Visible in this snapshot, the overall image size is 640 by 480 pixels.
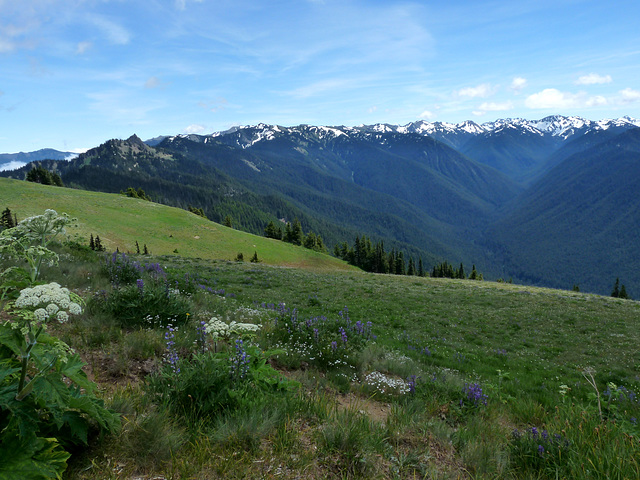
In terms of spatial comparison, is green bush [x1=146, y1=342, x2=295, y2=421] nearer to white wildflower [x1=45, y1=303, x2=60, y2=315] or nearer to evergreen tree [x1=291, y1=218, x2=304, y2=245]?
white wildflower [x1=45, y1=303, x2=60, y2=315]

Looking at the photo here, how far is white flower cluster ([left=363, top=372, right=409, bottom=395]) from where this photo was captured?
5852 mm

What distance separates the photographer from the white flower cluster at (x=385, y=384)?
585cm

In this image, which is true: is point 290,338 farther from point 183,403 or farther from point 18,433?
point 18,433

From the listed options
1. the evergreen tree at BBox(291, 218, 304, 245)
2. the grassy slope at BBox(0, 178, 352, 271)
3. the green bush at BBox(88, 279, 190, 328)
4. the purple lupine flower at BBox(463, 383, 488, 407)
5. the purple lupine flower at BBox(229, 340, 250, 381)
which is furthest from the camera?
the evergreen tree at BBox(291, 218, 304, 245)

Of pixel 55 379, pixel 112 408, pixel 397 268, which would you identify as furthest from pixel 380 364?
pixel 397 268

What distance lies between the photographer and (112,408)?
3.34 meters

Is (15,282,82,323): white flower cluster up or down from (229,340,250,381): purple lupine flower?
up

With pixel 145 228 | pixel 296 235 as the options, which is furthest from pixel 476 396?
pixel 296 235

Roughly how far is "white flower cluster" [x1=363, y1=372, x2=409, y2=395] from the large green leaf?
463cm

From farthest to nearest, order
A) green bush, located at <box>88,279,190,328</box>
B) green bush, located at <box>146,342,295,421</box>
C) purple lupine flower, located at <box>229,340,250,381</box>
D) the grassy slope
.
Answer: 1. the grassy slope
2. green bush, located at <box>88,279,190,328</box>
3. purple lupine flower, located at <box>229,340,250,381</box>
4. green bush, located at <box>146,342,295,421</box>

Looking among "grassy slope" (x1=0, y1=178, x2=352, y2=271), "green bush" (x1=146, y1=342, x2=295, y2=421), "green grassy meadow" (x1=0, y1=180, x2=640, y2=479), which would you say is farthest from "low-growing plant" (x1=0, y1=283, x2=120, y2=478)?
"grassy slope" (x1=0, y1=178, x2=352, y2=271)

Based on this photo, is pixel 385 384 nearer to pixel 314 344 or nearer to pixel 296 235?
pixel 314 344

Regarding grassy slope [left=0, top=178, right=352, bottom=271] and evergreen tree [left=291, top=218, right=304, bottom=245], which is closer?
grassy slope [left=0, top=178, right=352, bottom=271]

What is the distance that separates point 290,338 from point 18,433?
5.15m
